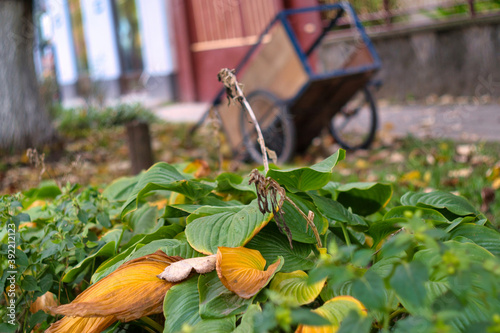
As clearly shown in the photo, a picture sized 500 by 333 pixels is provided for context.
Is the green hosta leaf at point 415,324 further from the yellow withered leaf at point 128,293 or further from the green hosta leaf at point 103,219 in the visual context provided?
the green hosta leaf at point 103,219

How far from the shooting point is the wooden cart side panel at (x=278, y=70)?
455cm

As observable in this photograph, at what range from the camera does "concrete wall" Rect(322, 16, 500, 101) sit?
7105 mm

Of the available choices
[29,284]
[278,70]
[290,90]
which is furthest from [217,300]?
[278,70]

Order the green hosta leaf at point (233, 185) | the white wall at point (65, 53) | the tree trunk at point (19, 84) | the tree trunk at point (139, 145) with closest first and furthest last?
the green hosta leaf at point (233, 185)
the tree trunk at point (139, 145)
the tree trunk at point (19, 84)
the white wall at point (65, 53)

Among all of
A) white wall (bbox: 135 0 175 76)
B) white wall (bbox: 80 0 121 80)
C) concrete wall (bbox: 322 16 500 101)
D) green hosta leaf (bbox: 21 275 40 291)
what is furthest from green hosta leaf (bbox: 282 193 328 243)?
white wall (bbox: 80 0 121 80)

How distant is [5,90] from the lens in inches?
Result: 232

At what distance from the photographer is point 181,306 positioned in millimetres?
1235

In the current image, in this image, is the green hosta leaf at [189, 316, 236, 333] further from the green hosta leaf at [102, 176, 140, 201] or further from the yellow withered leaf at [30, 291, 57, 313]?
the green hosta leaf at [102, 176, 140, 201]

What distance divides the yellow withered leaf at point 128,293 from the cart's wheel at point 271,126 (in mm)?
3317

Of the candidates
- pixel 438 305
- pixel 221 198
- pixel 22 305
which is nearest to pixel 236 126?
pixel 221 198

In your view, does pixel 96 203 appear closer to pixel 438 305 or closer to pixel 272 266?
pixel 272 266

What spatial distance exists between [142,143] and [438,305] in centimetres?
349

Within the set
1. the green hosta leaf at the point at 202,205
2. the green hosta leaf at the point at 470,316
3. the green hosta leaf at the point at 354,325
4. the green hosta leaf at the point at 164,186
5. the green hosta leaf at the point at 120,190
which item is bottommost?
the green hosta leaf at the point at 470,316

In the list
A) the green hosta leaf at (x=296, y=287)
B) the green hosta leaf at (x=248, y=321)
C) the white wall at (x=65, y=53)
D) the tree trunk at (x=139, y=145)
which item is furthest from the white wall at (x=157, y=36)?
the green hosta leaf at (x=248, y=321)
